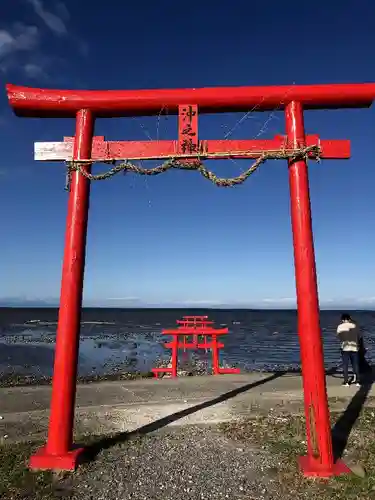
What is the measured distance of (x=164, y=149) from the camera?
5.54m

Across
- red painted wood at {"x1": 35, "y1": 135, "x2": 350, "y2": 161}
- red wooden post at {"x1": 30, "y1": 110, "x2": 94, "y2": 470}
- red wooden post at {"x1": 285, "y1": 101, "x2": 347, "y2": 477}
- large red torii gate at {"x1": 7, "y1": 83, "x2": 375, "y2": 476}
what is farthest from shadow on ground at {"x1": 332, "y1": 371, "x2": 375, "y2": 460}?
red painted wood at {"x1": 35, "y1": 135, "x2": 350, "y2": 161}

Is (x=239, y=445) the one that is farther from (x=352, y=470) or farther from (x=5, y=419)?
(x=5, y=419)

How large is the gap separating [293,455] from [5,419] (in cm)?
505

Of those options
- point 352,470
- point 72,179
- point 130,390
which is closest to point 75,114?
point 72,179

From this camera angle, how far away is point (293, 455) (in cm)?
530

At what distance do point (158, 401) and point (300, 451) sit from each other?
3.67 metres

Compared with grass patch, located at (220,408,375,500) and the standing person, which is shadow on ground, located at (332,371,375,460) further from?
the standing person

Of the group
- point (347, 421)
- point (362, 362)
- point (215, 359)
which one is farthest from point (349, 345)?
point (215, 359)

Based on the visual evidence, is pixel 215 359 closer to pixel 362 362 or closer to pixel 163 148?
pixel 362 362

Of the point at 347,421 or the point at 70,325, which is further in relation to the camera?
the point at 347,421

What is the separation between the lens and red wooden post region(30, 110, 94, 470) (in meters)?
4.93

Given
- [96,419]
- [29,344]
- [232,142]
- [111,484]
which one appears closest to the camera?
[111,484]

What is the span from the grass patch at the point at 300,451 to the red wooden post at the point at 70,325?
2549mm

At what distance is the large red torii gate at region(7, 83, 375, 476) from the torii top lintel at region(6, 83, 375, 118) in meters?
0.01
